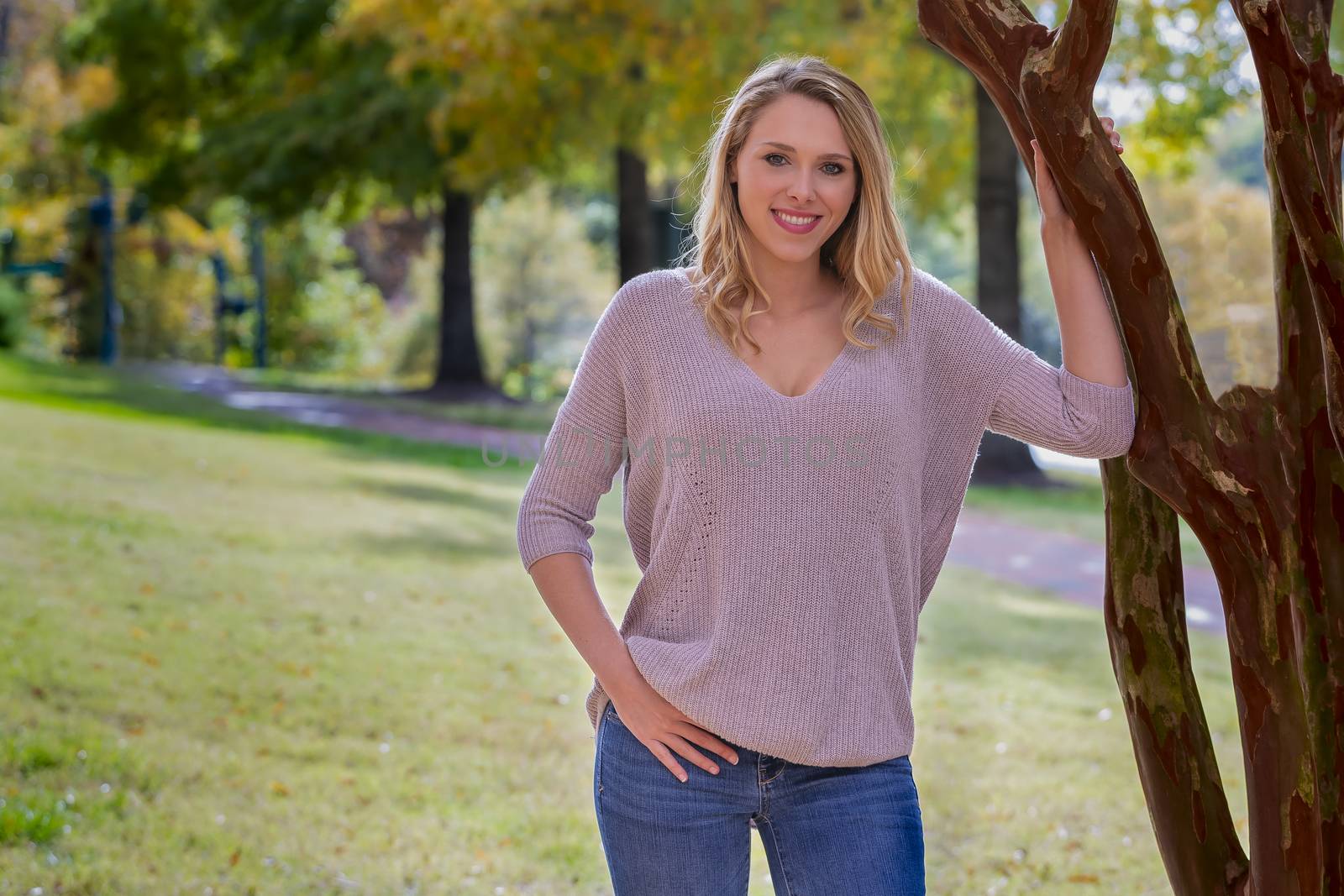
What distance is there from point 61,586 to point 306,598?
4.12ft

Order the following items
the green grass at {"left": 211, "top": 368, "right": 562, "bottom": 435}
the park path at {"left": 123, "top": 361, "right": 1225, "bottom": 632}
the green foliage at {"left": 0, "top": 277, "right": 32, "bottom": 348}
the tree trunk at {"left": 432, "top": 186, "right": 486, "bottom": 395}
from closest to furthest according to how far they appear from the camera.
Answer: the park path at {"left": 123, "top": 361, "right": 1225, "bottom": 632}
the green grass at {"left": 211, "top": 368, "right": 562, "bottom": 435}
the tree trunk at {"left": 432, "top": 186, "right": 486, "bottom": 395}
the green foliage at {"left": 0, "top": 277, "right": 32, "bottom": 348}

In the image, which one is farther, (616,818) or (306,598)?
(306,598)

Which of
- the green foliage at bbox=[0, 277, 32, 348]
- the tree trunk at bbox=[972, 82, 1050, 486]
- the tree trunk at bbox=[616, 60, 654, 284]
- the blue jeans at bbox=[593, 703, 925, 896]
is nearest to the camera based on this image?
the blue jeans at bbox=[593, 703, 925, 896]

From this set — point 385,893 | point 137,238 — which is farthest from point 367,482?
point 137,238

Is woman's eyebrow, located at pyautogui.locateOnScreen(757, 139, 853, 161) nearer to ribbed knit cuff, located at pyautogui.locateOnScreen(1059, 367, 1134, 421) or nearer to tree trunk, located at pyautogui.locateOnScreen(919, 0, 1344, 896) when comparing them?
tree trunk, located at pyautogui.locateOnScreen(919, 0, 1344, 896)

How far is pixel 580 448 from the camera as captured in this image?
8.11 feet

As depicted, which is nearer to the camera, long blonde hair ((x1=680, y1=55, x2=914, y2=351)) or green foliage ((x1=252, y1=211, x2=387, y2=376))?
long blonde hair ((x1=680, y1=55, x2=914, y2=351))

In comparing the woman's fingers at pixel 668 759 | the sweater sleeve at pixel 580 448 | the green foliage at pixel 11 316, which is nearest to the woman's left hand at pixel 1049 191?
the sweater sleeve at pixel 580 448

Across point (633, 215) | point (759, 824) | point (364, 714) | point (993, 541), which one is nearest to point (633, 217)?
point (633, 215)

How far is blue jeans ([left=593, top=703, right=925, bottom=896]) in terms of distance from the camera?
90.3 inches

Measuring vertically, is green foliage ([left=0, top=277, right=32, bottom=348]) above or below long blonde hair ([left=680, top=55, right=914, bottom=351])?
below

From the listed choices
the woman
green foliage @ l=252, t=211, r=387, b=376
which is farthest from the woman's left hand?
green foliage @ l=252, t=211, r=387, b=376

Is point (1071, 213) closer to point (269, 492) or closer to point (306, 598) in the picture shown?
point (306, 598)

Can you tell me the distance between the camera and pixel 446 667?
23.7 ft
